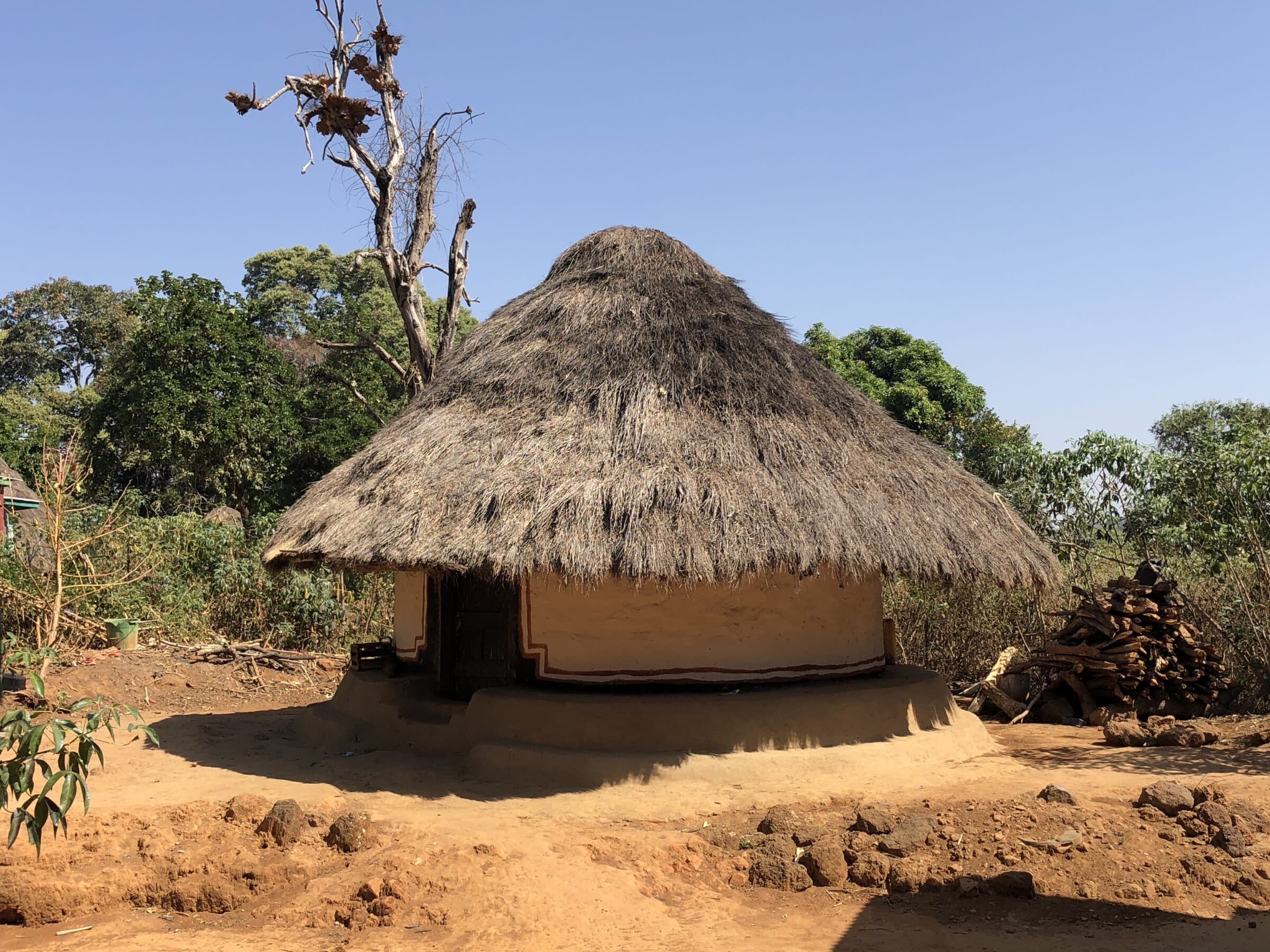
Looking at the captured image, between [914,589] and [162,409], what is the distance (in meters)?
12.0

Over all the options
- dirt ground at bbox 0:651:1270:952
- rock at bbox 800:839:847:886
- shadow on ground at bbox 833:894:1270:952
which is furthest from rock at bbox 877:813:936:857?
shadow on ground at bbox 833:894:1270:952

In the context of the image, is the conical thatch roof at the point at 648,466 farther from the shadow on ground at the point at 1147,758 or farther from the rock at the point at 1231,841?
the rock at the point at 1231,841

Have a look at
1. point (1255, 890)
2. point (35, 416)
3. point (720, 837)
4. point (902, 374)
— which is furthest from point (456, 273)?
point (35, 416)

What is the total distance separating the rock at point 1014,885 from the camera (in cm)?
473

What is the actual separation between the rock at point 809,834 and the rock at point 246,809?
3.04 metres

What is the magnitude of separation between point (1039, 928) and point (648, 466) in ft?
12.0

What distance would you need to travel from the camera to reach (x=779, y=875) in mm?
5117

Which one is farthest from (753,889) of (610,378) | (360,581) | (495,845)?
(360,581)

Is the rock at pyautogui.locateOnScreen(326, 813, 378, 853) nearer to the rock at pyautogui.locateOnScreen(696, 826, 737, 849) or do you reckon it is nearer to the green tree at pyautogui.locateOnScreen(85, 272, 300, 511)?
the rock at pyautogui.locateOnScreen(696, 826, 737, 849)

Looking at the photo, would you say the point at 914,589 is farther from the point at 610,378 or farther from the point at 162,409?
the point at 162,409

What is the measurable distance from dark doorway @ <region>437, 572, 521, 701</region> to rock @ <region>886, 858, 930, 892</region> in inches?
159

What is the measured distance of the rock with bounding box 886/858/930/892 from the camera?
4.93 metres

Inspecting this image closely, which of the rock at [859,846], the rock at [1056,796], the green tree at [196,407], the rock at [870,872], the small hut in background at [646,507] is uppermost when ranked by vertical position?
the green tree at [196,407]

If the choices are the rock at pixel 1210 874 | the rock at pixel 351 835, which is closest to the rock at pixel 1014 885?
the rock at pixel 1210 874
